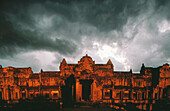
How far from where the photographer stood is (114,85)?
2556 centimetres

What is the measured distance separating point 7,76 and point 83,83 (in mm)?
22657

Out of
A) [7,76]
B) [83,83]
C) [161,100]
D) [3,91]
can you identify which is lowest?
[161,100]

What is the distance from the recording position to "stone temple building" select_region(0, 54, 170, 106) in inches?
972

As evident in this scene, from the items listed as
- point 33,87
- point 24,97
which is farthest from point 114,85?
point 24,97

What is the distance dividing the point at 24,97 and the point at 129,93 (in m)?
31.2

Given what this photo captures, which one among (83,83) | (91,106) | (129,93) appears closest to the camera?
(91,106)

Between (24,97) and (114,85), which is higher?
(114,85)

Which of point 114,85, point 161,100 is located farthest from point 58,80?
point 161,100

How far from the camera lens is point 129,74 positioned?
26.8 metres

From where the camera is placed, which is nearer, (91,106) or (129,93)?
(91,106)

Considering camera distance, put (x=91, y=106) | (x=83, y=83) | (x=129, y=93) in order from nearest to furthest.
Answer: (x=91, y=106)
(x=83, y=83)
(x=129, y=93)

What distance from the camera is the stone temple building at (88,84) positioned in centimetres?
2469

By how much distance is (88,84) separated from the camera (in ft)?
79.6

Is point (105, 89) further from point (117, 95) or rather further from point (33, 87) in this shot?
point (33, 87)
